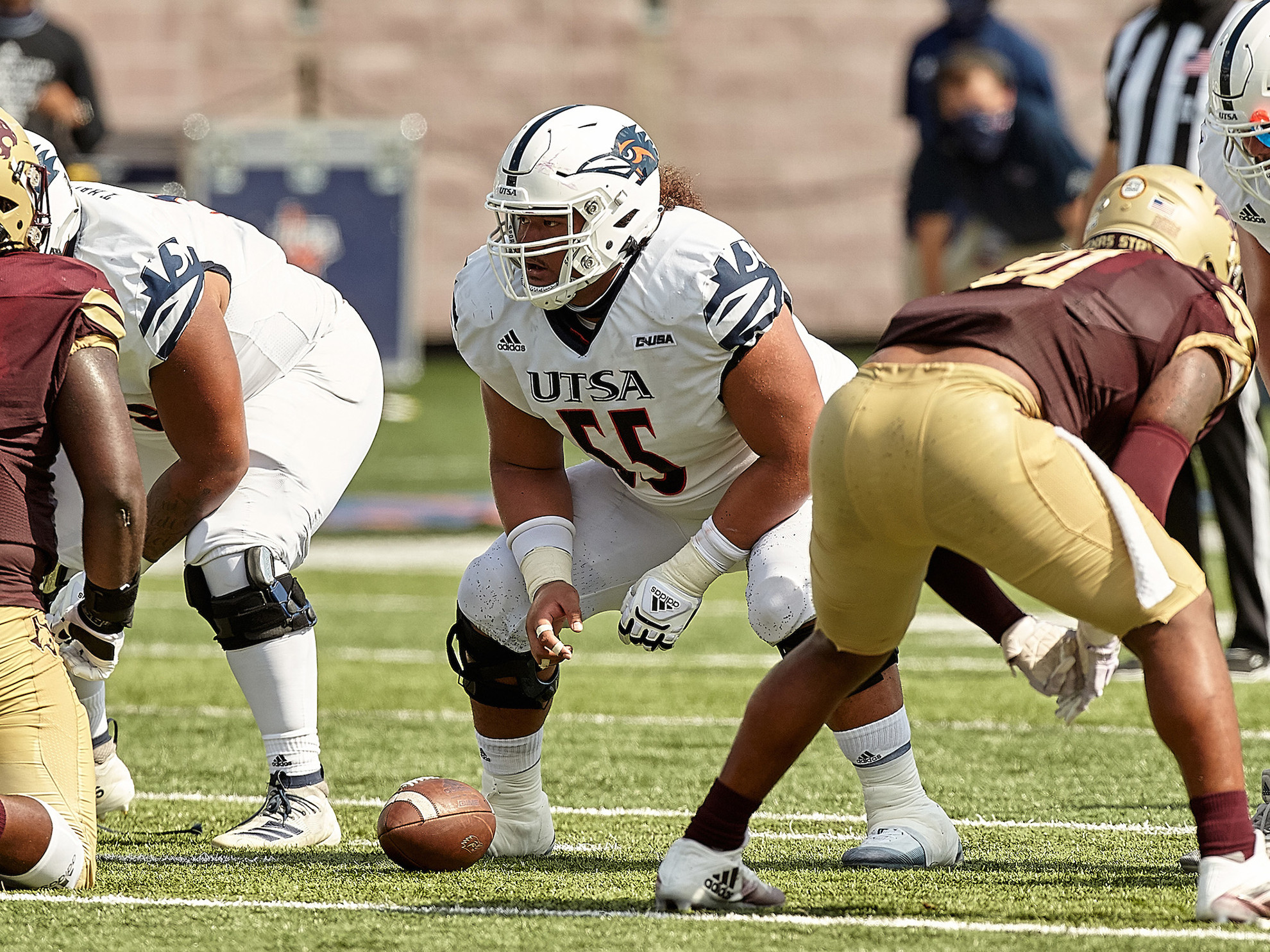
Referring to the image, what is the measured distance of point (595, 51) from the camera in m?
18.1

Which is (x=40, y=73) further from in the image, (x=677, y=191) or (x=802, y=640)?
(x=802, y=640)

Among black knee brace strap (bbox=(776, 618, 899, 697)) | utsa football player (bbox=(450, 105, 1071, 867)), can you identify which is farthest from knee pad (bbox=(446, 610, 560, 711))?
black knee brace strap (bbox=(776, 618, 899, 697))

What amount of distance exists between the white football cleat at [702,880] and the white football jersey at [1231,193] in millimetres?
1622

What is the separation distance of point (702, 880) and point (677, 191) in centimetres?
153

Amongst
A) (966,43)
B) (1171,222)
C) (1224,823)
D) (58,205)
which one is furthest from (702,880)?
(966,43)

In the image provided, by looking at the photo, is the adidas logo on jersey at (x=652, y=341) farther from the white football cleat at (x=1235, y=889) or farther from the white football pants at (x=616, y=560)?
the white football cleat at (x=1235, y=889)

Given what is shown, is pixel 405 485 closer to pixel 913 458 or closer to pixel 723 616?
pixel 723 616

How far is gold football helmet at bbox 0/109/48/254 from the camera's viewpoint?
3.54 m

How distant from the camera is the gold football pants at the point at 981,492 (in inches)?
114

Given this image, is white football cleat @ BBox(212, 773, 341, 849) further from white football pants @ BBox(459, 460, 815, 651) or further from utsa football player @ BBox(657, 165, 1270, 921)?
utsa football player @ BBox(657, 165, 1270, 921)

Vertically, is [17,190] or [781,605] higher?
[17,190]

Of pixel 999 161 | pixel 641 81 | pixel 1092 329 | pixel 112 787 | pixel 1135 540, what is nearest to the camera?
pixel 1135 540

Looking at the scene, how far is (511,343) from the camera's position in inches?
148

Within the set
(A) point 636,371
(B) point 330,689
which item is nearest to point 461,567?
(B) point 330,689
